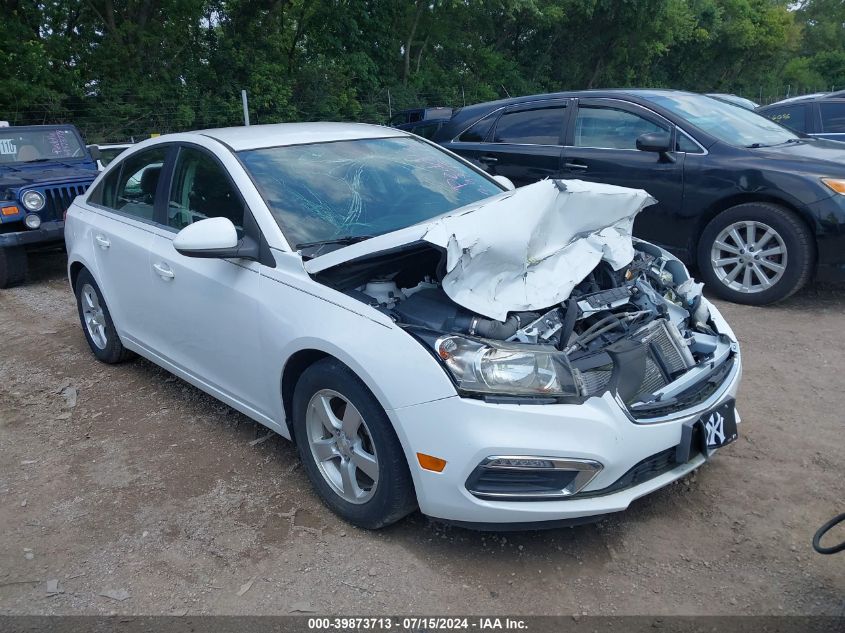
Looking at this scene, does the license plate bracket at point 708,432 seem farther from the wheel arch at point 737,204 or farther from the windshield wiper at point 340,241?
the wheel arch at point 737,204

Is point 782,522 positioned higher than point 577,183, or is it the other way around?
point 577,183

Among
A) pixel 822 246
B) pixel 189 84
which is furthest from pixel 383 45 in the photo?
pixel 822 246

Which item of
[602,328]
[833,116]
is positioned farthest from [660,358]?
[833,116]

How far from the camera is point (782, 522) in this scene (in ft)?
9.93

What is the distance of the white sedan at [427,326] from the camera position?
2.64 metres

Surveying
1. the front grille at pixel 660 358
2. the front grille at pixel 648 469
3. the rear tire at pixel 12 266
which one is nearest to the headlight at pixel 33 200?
the rear tire at pixel 12 266

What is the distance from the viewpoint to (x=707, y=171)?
5805 mm

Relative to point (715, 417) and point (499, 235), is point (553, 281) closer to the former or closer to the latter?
point (499, 235)

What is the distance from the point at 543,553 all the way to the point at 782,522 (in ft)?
3.33

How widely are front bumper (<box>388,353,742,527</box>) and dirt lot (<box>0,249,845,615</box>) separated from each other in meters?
0.30

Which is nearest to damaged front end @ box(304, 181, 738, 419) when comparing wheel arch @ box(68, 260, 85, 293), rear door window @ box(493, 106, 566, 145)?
wheel arch @ box(68, 260, 85, 293)

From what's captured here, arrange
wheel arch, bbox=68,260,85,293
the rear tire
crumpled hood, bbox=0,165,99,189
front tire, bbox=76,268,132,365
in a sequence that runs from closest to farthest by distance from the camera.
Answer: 1. front tire, bbox=76,268,132,365
2. wheel arch, bbox=68,260,85,293
3. the rear tire
4. crumpled hood, bbox=0,165,99,189

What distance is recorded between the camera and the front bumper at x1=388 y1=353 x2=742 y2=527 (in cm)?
258

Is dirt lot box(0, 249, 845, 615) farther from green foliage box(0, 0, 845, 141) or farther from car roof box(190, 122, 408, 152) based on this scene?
green foliage box(0, 0, 845, 141)
